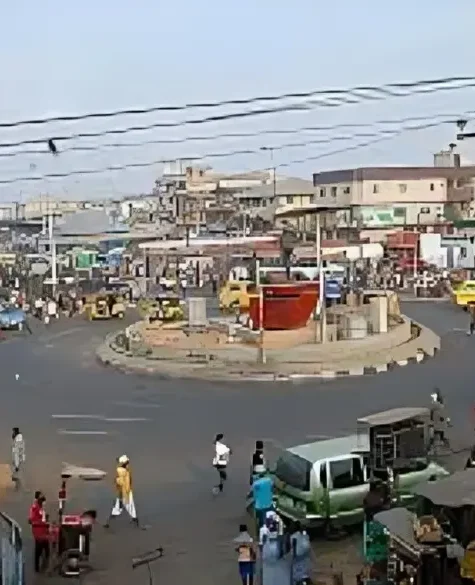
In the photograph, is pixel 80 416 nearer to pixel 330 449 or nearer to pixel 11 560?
pixel 330 449

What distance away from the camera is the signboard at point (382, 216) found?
2884 inches

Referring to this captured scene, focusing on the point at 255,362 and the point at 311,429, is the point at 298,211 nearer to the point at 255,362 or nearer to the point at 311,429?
the point at 255,362

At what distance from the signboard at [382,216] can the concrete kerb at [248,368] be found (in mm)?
43162

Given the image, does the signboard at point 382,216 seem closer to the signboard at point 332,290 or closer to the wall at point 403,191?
the wall at point 403,191

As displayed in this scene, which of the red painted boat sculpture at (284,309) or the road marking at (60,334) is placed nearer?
the red painted boat sculpture at (284,309)

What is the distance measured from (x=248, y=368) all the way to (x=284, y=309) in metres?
6.44

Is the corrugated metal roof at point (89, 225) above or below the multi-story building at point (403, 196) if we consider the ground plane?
below

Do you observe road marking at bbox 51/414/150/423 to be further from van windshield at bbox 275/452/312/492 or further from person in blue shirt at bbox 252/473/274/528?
person in blue shirt at bbox 252/473/274/528

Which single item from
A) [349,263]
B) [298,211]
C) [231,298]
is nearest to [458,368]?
[298,211]

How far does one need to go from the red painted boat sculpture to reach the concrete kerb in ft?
12.2

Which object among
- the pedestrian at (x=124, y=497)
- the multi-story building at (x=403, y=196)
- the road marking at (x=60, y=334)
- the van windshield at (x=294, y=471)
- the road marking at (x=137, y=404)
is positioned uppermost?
the multi-story building at (x=403, y=196)

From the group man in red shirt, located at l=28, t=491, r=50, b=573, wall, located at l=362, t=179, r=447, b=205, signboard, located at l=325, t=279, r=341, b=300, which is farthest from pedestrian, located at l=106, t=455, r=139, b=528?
wall, located at l=362, t=179, r=447, b=205

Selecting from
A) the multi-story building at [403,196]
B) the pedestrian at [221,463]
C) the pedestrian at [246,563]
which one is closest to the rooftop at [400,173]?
the multi-story building at [403,196]

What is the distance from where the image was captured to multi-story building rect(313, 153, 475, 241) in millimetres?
73438
